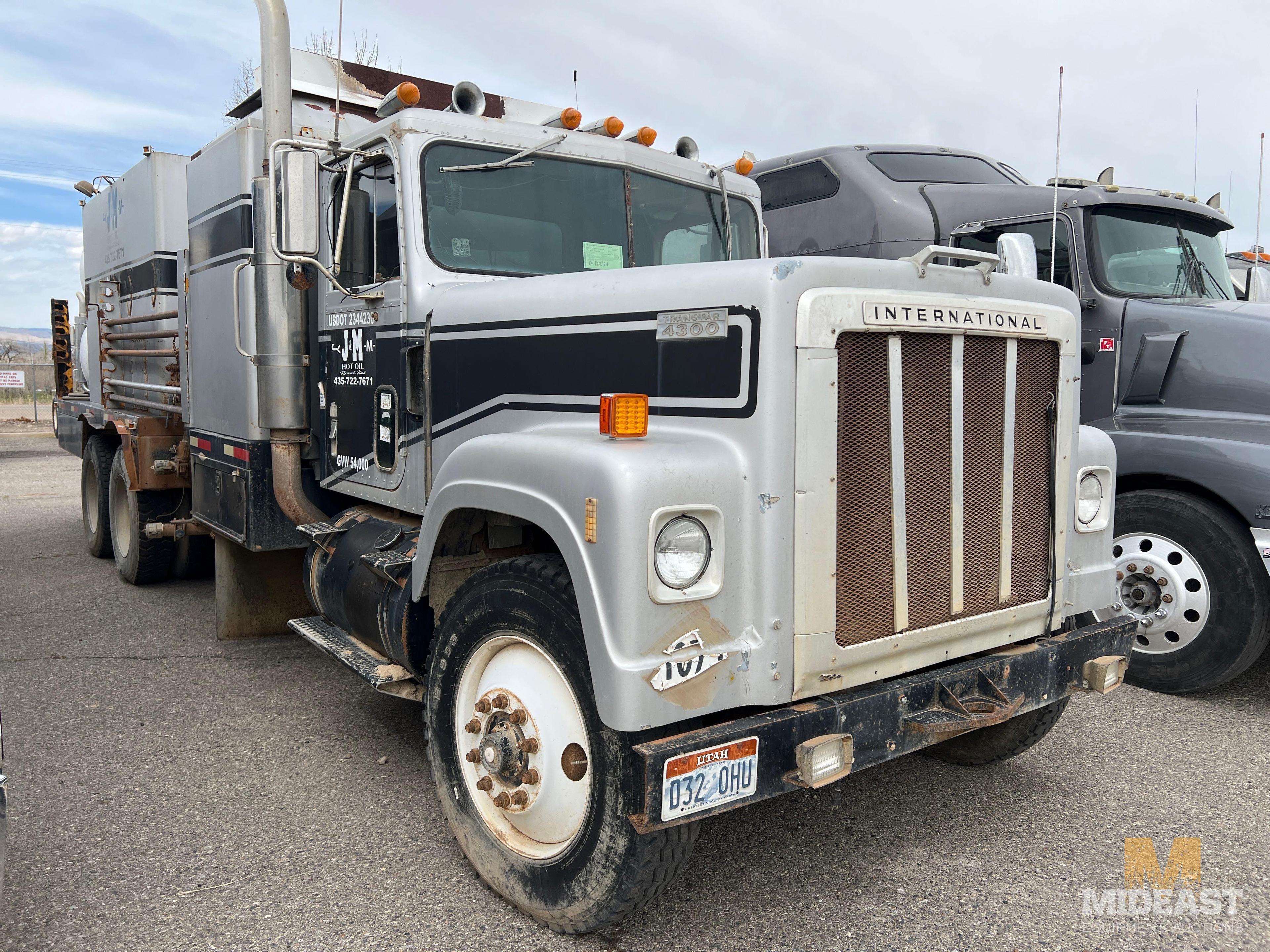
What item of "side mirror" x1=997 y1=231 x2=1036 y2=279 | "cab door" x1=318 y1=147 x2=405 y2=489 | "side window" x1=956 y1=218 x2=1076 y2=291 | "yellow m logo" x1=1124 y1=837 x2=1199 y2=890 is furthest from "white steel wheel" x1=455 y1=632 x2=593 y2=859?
"side window" x1=956 y1=218 x2=1076 y2=291

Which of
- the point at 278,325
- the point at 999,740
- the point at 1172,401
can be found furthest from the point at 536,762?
the point at 1172,401

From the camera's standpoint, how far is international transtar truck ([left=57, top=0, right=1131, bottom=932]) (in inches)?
96.7

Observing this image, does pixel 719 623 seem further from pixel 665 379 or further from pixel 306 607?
pixel 306 607

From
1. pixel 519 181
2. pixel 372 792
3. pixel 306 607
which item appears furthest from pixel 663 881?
pixel 306 607

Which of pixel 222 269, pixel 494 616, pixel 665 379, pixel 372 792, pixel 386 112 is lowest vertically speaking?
pixel 372 792

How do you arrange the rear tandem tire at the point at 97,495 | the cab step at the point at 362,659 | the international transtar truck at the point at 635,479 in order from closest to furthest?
the international transtar truck at the point at 635,479
the cab step at the point at 362,659
the rear tandem tire at the point at 97,495

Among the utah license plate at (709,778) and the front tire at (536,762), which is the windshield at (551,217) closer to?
the front tire at (536,762)

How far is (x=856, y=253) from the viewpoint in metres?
7.27

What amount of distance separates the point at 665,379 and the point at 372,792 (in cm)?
209

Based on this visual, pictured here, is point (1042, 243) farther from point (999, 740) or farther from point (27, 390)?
point (27, 390)

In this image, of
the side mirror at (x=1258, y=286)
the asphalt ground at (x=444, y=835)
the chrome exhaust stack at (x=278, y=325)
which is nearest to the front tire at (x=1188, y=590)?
the asphalt ground at (x=444, y=835)

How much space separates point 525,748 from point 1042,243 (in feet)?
15.9

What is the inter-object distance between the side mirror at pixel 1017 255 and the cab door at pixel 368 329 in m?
2.33

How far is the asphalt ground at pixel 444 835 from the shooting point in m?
2.82
